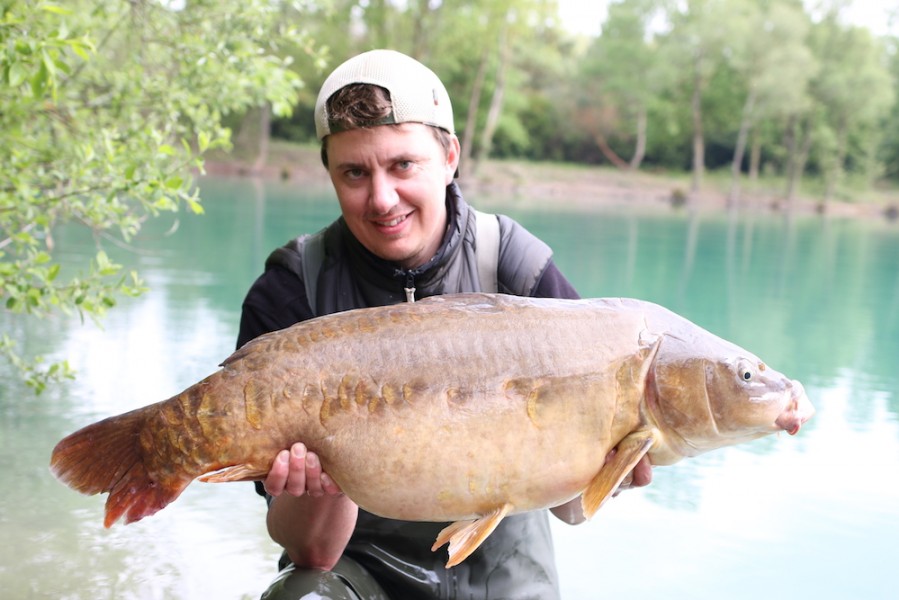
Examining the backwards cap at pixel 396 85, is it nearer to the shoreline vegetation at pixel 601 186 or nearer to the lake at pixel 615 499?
the lake at pixel 615 499

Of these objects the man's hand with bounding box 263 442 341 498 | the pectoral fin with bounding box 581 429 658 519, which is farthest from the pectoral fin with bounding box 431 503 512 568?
the man's hand with bounding box 263 442 341 498

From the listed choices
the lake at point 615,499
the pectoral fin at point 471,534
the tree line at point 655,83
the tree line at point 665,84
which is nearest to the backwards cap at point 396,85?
the pectoral fin at point 471,534

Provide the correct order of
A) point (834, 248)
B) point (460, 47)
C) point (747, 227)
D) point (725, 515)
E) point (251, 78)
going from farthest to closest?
point (460, 47) → point (747, 227) → point (834, 248) → point (251, 78) → point (725, 515)

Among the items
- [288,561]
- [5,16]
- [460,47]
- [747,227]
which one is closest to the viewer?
Result: [288,561]

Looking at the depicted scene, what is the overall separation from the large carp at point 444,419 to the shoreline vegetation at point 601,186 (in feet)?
114

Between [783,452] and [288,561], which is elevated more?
[288,561]

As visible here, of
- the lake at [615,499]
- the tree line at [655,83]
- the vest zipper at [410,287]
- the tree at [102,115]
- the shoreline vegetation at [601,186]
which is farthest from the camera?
the tree line at [655,83]

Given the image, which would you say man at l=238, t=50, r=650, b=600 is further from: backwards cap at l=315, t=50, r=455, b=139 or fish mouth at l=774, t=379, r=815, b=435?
fish mouth at l=774, t=379, r=815, b=435

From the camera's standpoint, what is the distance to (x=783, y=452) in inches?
253

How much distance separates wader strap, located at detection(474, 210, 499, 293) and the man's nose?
0.36m

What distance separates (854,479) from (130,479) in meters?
5.22

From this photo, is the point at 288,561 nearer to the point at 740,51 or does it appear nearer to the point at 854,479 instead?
the point at 854,479

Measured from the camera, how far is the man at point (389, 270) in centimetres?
255

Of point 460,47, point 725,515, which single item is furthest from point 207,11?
point 460,47
